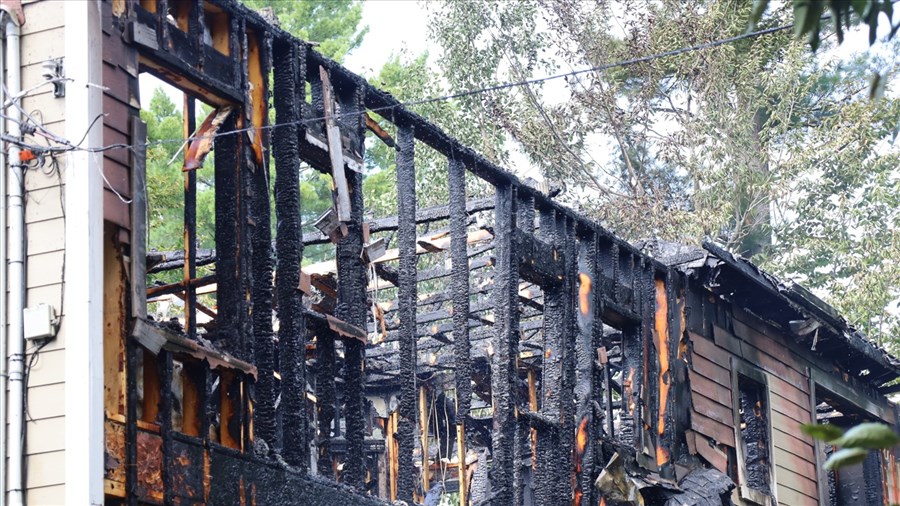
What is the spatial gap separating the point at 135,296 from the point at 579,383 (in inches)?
280

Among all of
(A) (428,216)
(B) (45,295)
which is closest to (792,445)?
(A) (428,216)

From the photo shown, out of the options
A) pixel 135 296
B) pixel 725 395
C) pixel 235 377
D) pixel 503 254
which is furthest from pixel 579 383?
pixel 135 296

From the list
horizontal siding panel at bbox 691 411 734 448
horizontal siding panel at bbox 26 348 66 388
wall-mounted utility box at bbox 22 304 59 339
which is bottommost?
Answer: horizontal siding panel at bbox 26 348 66 388

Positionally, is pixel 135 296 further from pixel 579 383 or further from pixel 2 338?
pixel 579 383

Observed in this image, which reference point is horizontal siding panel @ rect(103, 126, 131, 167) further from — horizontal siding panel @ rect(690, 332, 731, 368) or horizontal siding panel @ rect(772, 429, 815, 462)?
horizontal siding panel @ rect(772, 429, 815, 462)

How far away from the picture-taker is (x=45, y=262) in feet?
31.2

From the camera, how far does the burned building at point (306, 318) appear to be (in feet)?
31.0

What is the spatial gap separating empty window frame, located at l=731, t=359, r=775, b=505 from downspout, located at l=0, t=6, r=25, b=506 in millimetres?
11138

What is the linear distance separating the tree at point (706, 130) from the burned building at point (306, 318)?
436 inches

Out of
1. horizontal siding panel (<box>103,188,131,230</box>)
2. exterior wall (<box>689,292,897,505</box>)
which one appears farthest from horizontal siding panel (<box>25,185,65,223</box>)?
exterior wall (<box>689,292,897,505</box>)

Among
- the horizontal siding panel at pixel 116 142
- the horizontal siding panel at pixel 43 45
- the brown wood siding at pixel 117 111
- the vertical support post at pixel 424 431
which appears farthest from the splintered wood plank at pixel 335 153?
the vertical support post at pixel 424 431

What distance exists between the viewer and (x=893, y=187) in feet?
102

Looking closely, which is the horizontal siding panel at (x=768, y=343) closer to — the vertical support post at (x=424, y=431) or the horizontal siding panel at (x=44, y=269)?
the vertical support post at (x=424, y=431)

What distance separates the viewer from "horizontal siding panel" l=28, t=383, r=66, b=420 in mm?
9195
